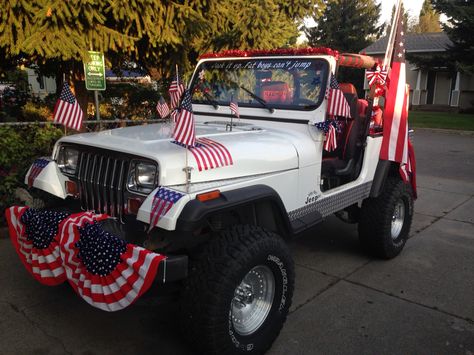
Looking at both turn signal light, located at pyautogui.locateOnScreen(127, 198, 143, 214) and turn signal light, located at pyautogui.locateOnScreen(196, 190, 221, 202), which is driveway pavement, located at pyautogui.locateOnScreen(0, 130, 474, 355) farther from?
turn signal light, located at pyautogui.locateOnScreen(196, 190, 221, 202)

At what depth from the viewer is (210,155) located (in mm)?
2709

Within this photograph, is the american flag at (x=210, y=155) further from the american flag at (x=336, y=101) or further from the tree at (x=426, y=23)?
Answer: the tree at (x=426, y=23)

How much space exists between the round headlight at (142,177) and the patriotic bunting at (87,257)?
0.27 meters

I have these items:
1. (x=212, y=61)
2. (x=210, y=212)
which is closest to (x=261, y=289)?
(x=210, y=212)

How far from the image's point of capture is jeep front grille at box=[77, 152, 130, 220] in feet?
8.95

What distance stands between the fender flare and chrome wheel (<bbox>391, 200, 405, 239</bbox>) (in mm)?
1897

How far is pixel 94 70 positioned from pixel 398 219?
413 cm

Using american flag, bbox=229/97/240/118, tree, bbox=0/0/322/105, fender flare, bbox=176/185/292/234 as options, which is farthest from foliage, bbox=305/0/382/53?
fender flare, bbox=176/185/292/234

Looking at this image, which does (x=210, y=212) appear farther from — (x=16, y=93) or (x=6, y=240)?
(x=16, y=93)

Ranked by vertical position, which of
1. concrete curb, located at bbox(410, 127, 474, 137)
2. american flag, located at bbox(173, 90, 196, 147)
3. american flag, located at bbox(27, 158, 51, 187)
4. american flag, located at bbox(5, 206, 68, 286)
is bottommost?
concrete curb, located at bbox(410, 127, 474, 137)

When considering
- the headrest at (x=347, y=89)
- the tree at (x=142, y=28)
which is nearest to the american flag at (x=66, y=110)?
the tree at (x=142, y=28)

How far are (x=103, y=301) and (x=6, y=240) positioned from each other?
2778 mm

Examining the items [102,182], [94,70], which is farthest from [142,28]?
[102,182]

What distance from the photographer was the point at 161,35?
603 centimetres
